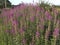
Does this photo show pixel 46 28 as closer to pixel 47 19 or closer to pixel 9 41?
pixel 47 19

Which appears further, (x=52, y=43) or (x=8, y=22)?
(x=8, y=22)

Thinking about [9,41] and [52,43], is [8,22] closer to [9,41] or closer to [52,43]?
[9,41]

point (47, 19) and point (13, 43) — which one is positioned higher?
point (47, 19)

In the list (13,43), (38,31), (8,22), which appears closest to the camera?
(38,31)

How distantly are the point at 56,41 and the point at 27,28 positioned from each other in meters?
0.92

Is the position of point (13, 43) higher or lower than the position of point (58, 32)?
lower

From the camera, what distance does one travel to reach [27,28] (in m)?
5.69

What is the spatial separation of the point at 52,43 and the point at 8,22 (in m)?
1.96

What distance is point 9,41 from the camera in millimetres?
5898

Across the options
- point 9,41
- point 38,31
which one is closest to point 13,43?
point 9,41

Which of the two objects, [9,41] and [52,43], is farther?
[9,41]

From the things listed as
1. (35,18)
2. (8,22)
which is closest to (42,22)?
(35,18)

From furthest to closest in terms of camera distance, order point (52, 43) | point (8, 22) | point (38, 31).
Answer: point (8, 22)
point (38, 31)
point (52, 43)

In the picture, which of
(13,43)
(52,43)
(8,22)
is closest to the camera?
(52,43)
